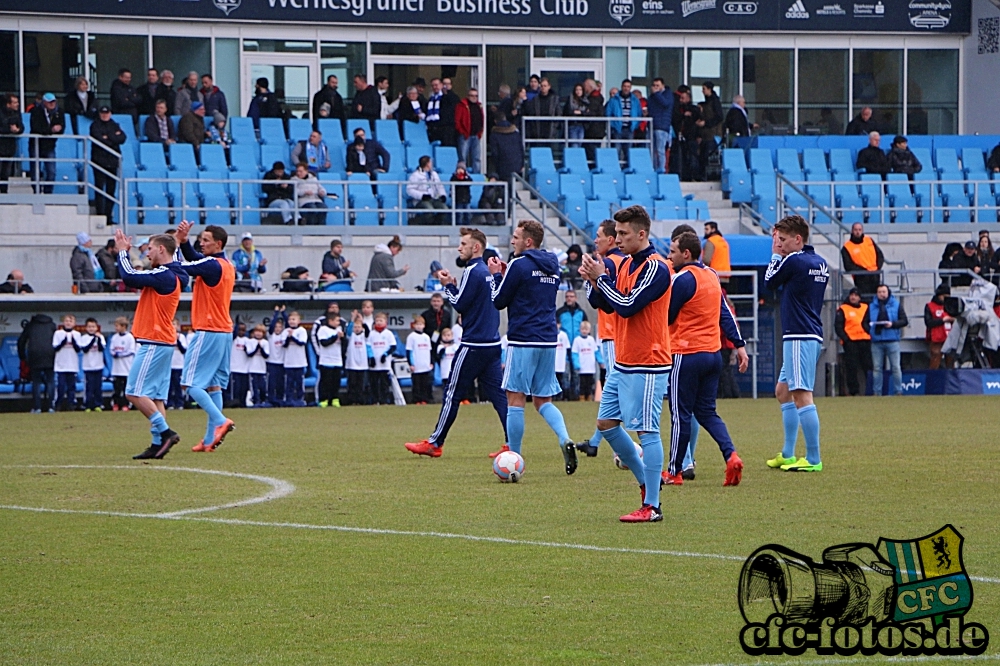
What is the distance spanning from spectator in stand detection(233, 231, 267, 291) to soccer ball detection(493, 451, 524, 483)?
Result: 14611 mm

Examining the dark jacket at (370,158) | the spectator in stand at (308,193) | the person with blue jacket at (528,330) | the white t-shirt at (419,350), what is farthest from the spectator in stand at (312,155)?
the person with blue jacket at (528,330)

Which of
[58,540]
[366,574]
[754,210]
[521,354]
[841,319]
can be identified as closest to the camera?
[366,574]

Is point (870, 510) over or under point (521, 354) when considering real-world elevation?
under

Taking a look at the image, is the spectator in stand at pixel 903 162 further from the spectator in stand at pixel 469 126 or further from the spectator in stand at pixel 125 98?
the spectator in stand at pixel 125 98

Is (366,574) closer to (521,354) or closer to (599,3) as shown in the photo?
(521,354)

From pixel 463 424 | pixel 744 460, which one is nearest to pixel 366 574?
pixel 744 460

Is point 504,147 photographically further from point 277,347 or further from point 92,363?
point 92,363

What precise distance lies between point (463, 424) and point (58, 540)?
35.1ft

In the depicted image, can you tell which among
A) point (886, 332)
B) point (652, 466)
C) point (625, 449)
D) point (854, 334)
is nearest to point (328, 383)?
point (854, 334)

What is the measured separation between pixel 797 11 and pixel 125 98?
1678 centimetres

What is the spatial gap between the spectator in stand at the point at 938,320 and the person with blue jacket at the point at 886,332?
2.10 feet

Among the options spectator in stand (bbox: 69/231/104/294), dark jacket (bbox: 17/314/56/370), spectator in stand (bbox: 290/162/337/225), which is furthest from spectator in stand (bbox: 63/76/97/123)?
dark jacket (bbox: 17/314/56/370)

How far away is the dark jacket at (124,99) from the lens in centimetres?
2945

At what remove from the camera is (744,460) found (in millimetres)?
13859
